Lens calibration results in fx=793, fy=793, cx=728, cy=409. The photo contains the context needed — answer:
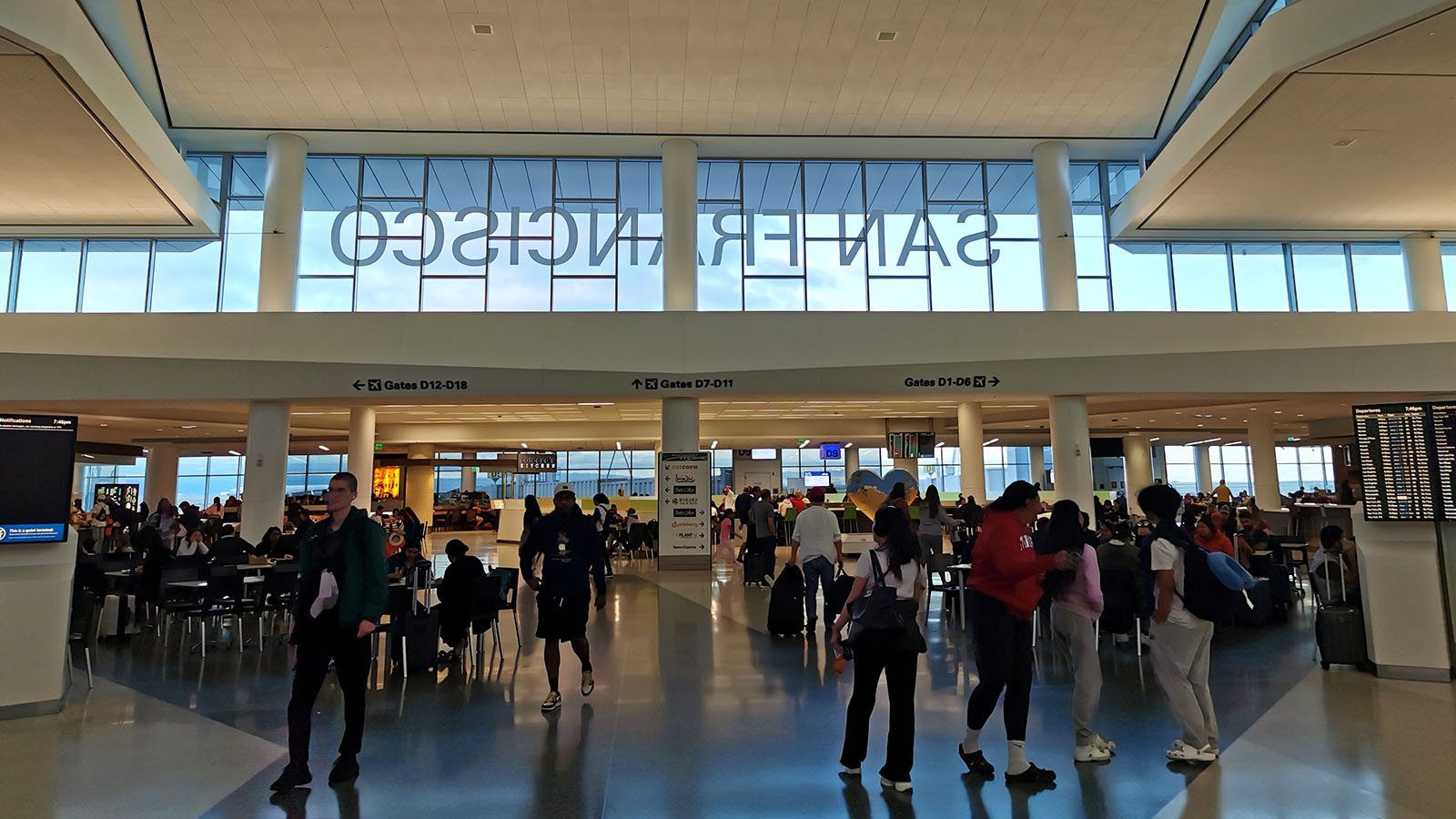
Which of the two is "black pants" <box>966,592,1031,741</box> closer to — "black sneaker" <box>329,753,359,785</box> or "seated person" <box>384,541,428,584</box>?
"black sneaker" <box>329,753,359,785</box>

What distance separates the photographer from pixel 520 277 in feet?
54.3

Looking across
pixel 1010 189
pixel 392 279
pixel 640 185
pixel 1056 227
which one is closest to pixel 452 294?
pixel 392 279

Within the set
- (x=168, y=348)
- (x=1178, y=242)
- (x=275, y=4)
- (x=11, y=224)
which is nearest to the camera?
(x=275, y=4)

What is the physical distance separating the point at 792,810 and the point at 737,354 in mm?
11483

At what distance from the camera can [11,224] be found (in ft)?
52.6

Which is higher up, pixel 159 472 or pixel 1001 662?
pixel 159 472

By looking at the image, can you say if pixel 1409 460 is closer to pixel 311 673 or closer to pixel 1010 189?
pixel 311 673

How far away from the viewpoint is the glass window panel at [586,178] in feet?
57.3

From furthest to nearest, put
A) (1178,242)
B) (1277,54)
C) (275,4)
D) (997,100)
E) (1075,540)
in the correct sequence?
(1178,242)
(997,100)
(275,4)
(1277,54)
(1075,540)

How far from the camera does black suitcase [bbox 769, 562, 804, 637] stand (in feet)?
26.6

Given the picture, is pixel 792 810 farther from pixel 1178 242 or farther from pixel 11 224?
pixel 11 224

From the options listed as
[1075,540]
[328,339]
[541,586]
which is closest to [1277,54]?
[1075,540]

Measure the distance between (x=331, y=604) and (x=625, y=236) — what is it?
13.6 m

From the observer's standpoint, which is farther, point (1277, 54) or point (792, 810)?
point (1277, 54)
